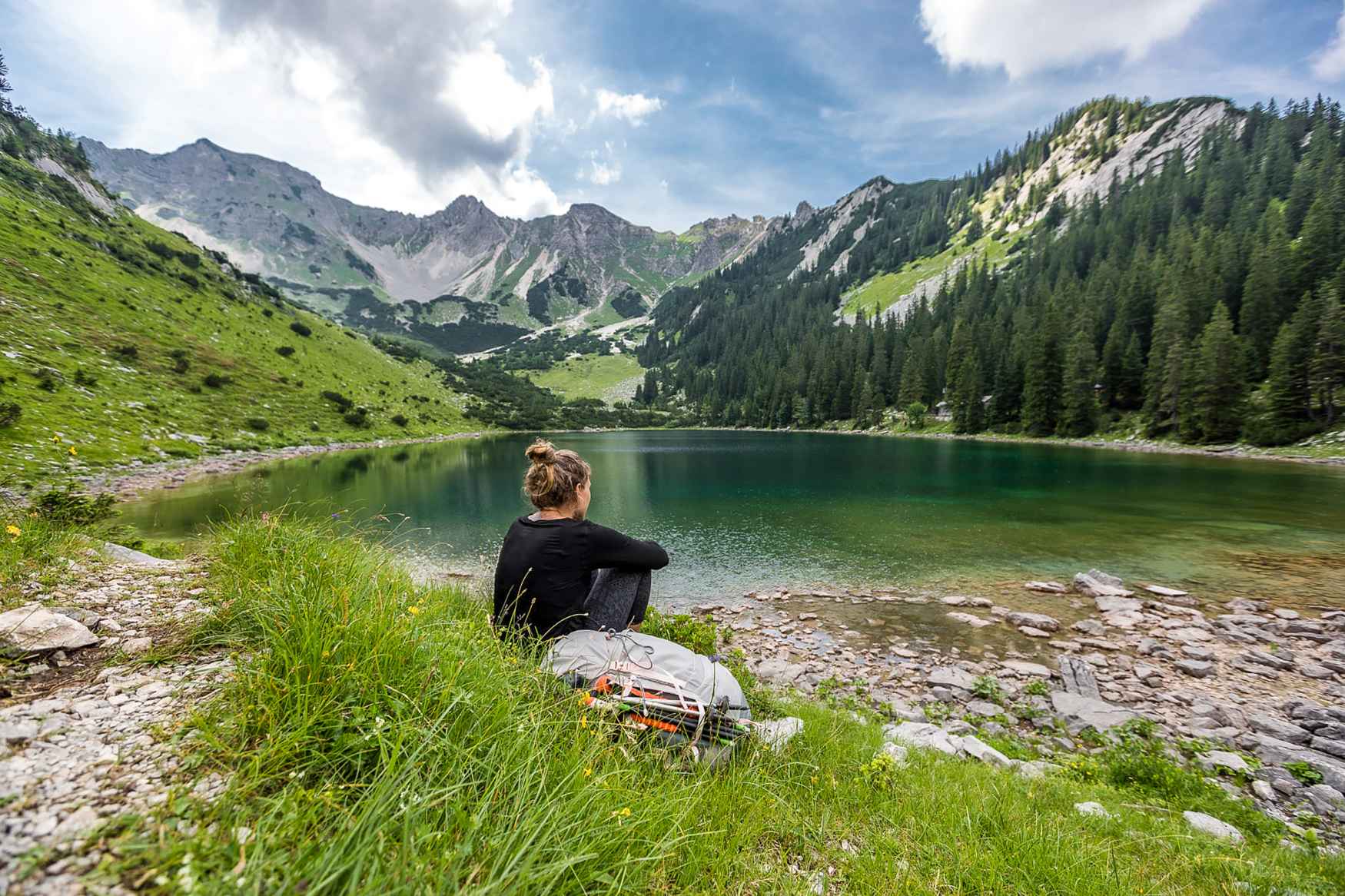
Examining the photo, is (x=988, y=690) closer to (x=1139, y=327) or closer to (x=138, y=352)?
(x=138, y=352)

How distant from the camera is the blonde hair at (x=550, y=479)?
4.47m

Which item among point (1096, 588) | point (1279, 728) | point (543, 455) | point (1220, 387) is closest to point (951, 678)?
point (1279, 728)

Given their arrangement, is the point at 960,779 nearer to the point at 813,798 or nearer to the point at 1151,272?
the point at 813,798

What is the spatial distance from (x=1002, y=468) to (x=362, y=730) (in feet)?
152

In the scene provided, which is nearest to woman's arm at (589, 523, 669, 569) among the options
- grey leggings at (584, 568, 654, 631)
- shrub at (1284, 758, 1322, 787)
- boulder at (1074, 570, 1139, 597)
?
grey leggings at (584, 568, 654, 631)

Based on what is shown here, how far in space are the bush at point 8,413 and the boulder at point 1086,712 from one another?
140ft

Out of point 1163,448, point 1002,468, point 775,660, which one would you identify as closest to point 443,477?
point 775,660

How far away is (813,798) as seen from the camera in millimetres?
3504

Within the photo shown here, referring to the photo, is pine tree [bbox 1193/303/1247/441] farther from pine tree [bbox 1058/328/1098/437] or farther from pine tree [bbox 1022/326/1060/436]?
pine tree [bbox 1022/326/1060/436]

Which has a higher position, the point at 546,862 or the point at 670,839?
the point at 546,862

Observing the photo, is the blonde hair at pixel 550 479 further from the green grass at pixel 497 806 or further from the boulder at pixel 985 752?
the boulder at pixel 985 752

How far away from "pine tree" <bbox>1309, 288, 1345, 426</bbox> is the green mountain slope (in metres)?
83.1

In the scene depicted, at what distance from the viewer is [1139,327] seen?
210 feet

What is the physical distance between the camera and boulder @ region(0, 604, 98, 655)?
8.81 ft
